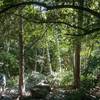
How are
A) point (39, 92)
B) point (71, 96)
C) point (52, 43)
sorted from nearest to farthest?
1. point (71, 96)
2. point (39, 92)
3. point (52, 43)

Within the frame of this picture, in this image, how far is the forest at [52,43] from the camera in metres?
8.92

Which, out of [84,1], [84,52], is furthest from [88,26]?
[84,52]

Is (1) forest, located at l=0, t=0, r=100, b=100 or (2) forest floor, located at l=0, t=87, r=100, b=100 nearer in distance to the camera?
(1) forest, located at l=0, t=0, r=100, b=100

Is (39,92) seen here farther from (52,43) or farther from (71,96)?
(52,43)

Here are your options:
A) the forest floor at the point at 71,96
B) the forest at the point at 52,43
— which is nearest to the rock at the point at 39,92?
the forest at the point at 52,43

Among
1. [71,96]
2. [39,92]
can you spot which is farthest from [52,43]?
[71,96]

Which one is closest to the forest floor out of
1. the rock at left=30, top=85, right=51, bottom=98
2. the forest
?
the forest

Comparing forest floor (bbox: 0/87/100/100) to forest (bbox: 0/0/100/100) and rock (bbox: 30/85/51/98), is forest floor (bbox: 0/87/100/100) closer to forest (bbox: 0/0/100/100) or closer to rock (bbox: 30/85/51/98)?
forest (bbox: 0/0/100/100)

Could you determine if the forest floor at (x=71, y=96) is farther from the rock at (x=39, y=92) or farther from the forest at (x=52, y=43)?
the rock at (x=39, y=92)

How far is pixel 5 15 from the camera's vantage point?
32.4ft

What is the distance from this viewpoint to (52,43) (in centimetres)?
2830

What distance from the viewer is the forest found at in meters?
8.92

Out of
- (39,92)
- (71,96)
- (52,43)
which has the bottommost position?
(39,92)

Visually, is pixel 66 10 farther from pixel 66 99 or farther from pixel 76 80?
pixel 76 80
